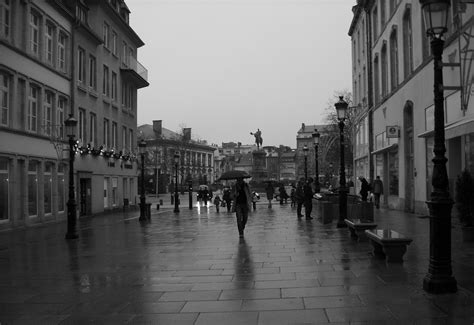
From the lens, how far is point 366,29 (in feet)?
117

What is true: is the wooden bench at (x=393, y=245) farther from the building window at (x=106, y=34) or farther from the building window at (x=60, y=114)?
the building window at (x=106, y=34)

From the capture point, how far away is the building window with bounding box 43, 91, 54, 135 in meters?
24.5

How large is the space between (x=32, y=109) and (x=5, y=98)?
252 centimetres

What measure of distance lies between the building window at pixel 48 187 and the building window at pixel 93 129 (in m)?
6.26

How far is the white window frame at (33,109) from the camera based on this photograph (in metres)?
23.0

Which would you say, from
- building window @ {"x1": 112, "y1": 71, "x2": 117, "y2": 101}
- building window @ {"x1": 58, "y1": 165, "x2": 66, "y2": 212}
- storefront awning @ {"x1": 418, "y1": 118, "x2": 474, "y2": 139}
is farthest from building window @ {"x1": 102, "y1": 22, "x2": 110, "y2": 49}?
storefront awning @ {"x1": 418, "y1": 118, "x2": 474, "y2": 139}

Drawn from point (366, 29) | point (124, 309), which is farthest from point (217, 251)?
point (366, 29)

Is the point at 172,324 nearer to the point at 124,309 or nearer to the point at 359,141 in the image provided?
the point at 124,309

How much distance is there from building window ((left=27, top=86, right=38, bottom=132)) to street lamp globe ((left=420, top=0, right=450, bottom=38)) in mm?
19728

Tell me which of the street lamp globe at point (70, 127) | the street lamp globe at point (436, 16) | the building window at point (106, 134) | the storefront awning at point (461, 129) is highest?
the building window at point (106, 134)

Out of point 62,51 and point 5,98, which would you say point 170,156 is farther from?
point 5,98

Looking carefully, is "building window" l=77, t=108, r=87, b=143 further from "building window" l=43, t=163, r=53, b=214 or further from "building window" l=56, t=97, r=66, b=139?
"building window" l=43, t=163, r=53, b=214

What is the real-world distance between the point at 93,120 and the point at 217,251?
2218cm

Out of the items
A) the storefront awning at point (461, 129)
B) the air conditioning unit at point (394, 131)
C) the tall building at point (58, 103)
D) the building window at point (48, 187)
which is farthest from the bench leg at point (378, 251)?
the building window at point (48, 187)
